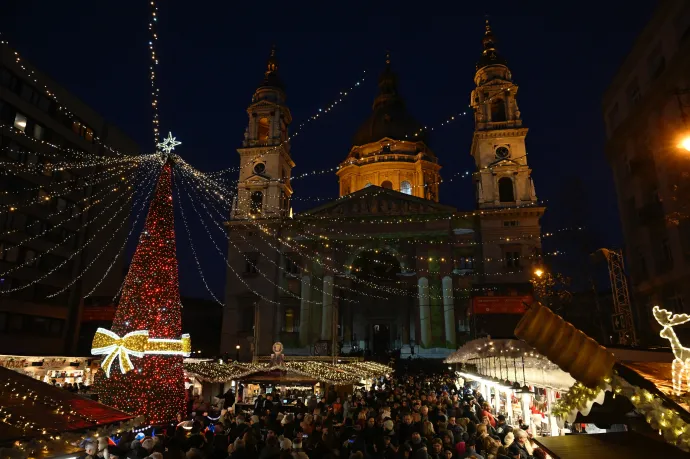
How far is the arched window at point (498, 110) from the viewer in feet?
142

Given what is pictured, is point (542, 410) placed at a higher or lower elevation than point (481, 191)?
lower

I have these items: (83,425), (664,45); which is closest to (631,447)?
(83,425)

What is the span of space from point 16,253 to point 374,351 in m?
28.5

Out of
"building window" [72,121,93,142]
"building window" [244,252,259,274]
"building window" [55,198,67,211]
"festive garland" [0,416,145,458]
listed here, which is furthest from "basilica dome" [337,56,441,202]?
"festive garland" [0,416,145,458]

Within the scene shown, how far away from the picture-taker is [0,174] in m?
30.6

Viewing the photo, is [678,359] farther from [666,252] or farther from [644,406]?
[666,252]

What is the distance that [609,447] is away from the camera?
4.94m

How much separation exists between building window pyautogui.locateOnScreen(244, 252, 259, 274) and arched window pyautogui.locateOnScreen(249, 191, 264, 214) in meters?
3.92

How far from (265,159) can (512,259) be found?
23859 millimetres

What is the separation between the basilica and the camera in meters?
38.8

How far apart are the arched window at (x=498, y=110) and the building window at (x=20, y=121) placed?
122ft

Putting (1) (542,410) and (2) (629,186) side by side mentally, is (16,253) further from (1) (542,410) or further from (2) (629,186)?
(2) (629,186)

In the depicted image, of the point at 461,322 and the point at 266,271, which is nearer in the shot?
the point at 461,322

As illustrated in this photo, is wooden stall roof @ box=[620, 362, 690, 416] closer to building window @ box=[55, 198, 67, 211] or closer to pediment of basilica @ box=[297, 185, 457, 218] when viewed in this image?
pediment of basilica @ box=[297, 185, 457, 218]
